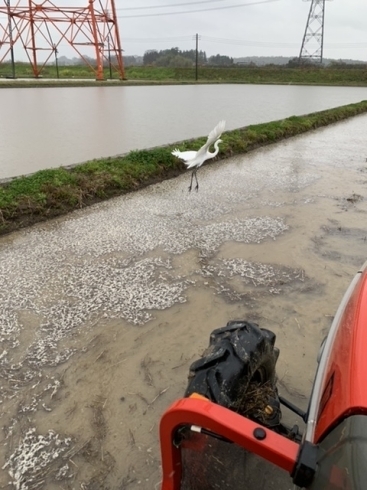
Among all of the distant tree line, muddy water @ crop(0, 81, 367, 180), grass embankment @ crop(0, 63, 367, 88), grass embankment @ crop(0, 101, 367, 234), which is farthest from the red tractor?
the distant tree line

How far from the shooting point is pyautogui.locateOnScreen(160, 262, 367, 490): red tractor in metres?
0.86

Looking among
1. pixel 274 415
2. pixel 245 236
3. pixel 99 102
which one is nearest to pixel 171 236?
pixel 245 236

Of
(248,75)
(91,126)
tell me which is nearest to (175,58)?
(248,75)

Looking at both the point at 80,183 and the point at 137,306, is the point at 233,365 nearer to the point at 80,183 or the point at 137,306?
the point at 137,306

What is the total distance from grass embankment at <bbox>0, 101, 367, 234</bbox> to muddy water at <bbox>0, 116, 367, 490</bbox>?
216 mm

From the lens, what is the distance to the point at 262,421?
161 cm

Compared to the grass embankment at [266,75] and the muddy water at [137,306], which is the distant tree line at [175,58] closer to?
the grass embankment at [266,75]

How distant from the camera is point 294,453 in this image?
89 cm

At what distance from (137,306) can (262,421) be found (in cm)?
138

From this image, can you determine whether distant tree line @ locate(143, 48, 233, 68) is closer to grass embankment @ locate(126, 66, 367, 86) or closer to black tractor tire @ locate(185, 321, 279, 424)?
grass embankment @ locate(126, 66, 367, 86)

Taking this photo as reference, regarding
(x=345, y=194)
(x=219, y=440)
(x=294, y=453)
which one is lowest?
(x=345, y=194)

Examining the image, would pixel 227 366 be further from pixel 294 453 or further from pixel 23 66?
pixel 23 66

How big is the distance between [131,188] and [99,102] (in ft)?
34.9

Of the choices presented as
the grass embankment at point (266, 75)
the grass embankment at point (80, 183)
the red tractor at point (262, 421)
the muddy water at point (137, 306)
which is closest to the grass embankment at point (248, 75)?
the grass embankment at point (266, 75)
